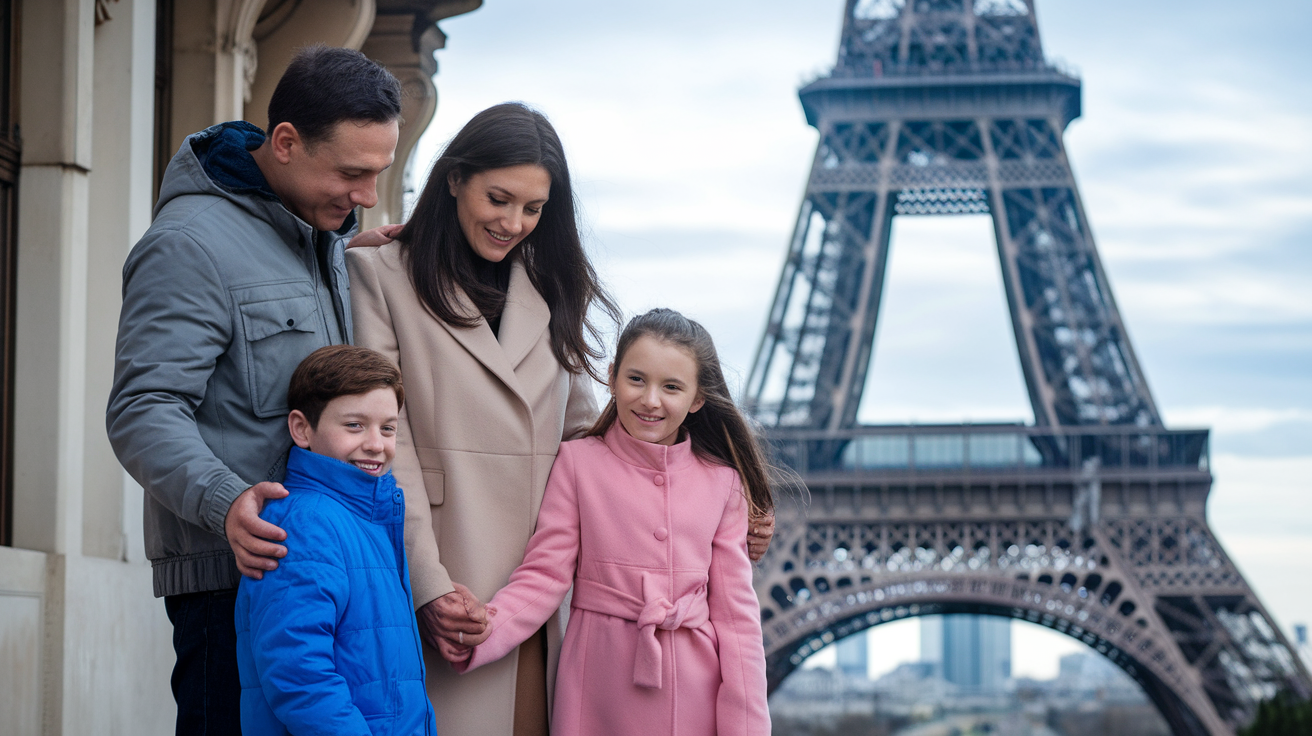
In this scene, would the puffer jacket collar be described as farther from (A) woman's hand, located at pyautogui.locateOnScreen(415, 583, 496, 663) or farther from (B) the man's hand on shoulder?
(A) woman's hand, located at pyautogui.locateOnScreen(415, 583, 496, 663)

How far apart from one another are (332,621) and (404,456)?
60cm

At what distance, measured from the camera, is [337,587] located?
2.55 meters

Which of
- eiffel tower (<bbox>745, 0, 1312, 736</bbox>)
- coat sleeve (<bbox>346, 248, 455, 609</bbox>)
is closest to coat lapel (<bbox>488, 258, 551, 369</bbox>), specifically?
coat sleeve (<bbox>346, 248, 455, 609</bbox>)

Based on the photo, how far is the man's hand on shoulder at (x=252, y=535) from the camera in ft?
8.09

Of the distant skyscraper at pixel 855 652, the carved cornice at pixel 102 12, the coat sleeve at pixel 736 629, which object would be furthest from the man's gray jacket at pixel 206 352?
the distant skyscraper at pixel 855 652

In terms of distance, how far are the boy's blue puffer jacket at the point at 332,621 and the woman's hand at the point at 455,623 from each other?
5.8 inches

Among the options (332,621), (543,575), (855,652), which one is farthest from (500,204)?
(855,652)

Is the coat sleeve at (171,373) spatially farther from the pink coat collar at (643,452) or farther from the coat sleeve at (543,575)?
the pink coat collar at (643,452)

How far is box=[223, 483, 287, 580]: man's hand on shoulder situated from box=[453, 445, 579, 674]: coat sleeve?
2.11ft

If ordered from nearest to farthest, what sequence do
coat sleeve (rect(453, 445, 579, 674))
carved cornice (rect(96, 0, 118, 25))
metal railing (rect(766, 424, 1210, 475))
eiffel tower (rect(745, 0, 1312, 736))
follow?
1. coat sleeve (rect(453, 445, 579, 674))
2. carved cornice (rect(96, 0, 118, 25))
3. eiffel tower (rect(745, 0, 1312, 736))
4. metal railing (rect(766, 424, 1210, 475))

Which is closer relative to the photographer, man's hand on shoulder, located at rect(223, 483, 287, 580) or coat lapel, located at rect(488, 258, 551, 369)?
man's hand on shoulder, located at rect(223, 483, 287, 580)

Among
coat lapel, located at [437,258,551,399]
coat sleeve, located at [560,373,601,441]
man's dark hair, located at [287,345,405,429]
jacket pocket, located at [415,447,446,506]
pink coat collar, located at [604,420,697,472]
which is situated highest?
coat lapel, located at [437,258,551,399]

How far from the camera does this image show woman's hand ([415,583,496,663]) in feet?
9.67

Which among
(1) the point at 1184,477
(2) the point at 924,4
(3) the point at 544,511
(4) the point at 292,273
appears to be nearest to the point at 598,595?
(3) the point at 544,511
